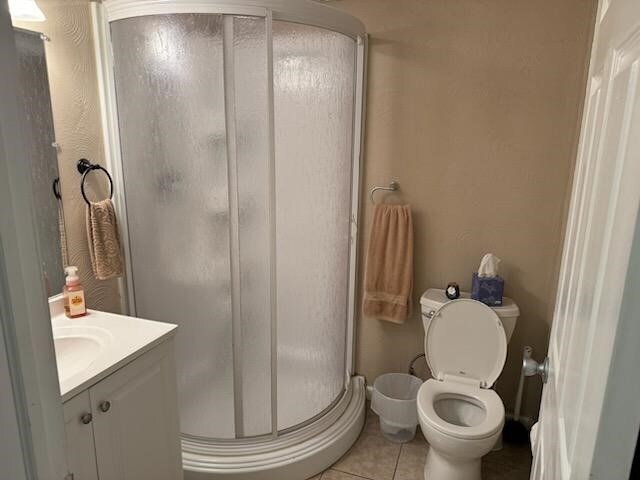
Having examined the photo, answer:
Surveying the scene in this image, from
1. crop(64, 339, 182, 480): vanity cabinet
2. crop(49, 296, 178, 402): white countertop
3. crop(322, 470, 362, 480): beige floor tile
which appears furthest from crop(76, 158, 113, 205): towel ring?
crop(322, 470, 362, 480): beige floor tile

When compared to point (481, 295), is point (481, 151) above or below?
above

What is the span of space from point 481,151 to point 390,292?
860mm

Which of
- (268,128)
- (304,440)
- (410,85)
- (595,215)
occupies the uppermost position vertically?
(410,85)

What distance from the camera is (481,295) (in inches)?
85.0

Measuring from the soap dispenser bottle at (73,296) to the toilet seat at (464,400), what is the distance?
1.48 meters

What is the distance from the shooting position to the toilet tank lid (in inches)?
83.1

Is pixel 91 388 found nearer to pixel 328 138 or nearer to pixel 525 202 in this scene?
pixel 328 138

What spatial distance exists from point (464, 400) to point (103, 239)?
1807 mm

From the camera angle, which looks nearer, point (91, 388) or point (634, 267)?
point (634, 267)

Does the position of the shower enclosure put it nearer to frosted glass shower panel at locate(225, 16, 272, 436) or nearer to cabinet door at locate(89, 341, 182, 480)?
frosted glass shower panel at locate(225, 16, 272, 436)

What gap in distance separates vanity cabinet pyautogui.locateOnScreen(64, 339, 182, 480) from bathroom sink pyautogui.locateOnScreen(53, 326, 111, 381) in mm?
150

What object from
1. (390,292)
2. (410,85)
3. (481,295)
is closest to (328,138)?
(410,85)

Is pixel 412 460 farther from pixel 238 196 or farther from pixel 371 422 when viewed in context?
pixel 238 196

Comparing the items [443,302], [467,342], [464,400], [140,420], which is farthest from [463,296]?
[140,420]
